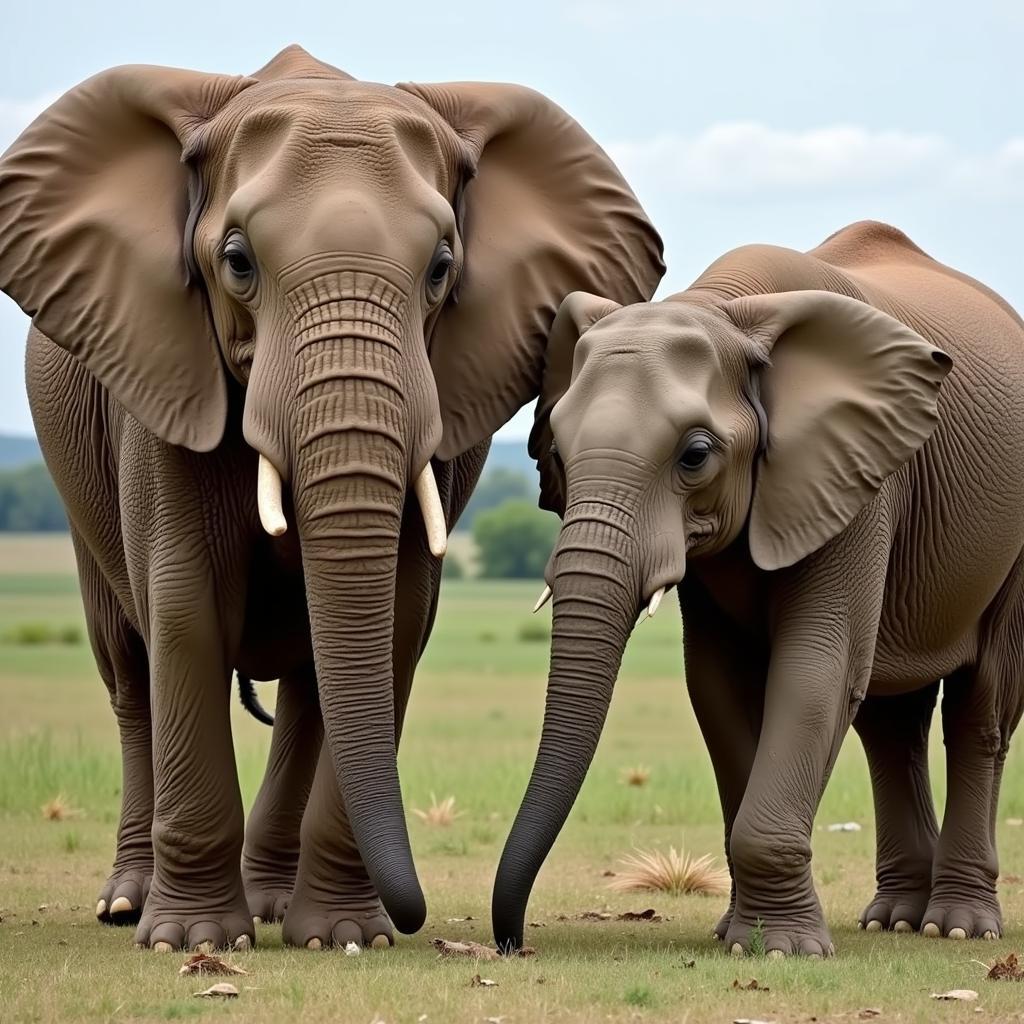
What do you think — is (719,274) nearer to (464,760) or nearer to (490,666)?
(464,760)

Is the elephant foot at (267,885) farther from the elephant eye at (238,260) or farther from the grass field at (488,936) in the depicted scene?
the elephant eye at (238,260)

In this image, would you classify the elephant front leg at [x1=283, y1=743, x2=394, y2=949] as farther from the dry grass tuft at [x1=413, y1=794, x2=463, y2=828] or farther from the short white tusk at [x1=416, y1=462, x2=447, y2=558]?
the dry grass tuft at [x1=413, y1=794, x2=463, y2=828]

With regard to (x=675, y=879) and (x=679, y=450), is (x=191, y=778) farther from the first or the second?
(x=675, y=879)

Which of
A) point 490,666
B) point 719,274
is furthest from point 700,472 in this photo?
point 490,666

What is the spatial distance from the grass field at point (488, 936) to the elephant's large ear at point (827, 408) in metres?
1.89

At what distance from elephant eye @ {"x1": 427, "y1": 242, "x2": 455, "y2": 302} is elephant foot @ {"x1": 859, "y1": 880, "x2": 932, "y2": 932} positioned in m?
4.24

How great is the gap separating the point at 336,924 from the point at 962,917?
3.30 metres

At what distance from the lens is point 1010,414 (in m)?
12.3

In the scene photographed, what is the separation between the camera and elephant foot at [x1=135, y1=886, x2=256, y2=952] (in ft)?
34.4

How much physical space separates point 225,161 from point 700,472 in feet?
8.01

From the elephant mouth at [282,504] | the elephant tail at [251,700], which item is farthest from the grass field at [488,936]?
→ the elephant mouth at [282,504]

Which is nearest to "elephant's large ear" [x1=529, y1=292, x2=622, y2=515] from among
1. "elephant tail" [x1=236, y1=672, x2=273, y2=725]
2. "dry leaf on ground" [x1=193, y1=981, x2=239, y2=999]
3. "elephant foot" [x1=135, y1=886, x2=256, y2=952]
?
"elephant foot" [x1=135, y1=886, x2=256, y2=952]

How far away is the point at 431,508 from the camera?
10.1m

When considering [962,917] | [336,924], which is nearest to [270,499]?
[336,924]
